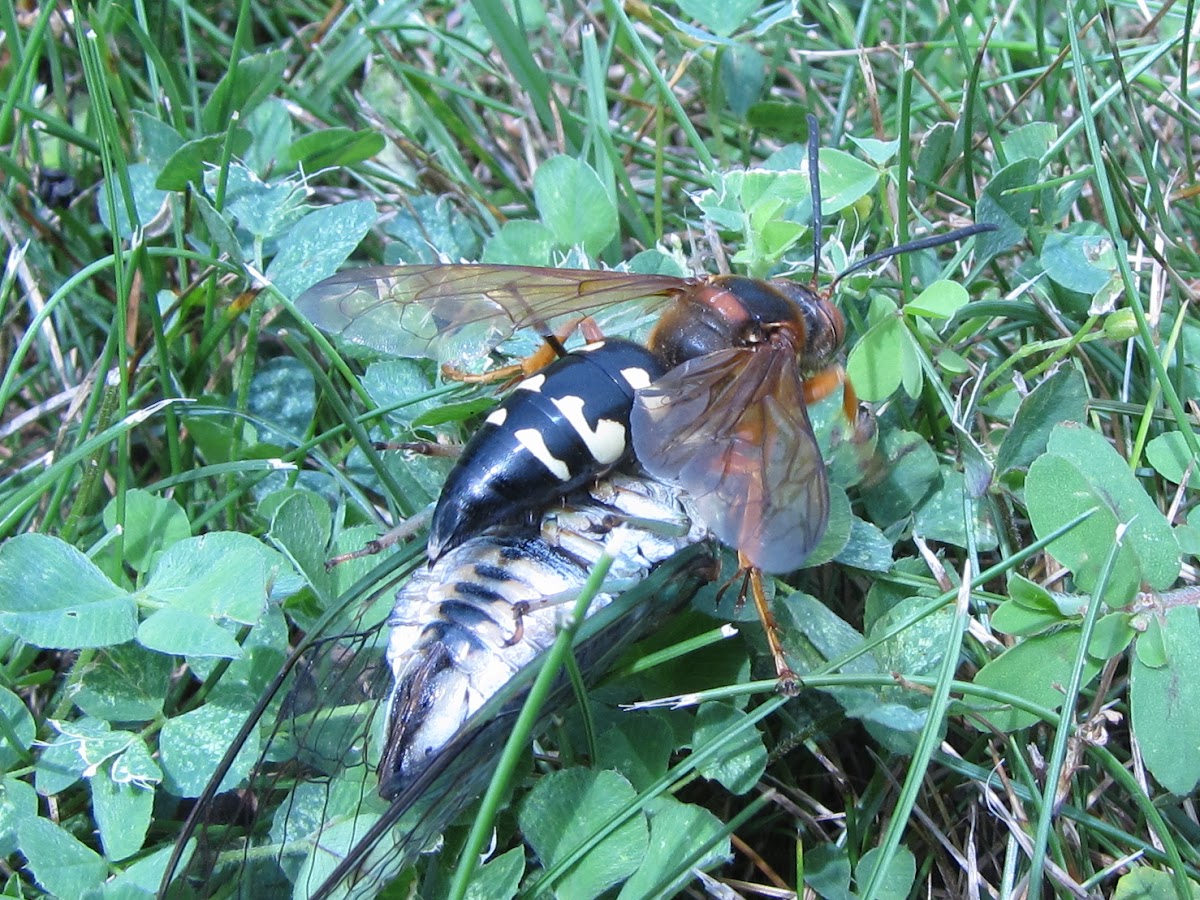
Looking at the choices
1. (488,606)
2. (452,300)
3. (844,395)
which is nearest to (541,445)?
(488,606)

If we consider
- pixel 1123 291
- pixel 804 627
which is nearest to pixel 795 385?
pixel 804 627

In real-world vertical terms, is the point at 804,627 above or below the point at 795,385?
below

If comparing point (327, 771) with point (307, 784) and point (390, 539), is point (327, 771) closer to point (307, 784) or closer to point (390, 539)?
point (307, 784)

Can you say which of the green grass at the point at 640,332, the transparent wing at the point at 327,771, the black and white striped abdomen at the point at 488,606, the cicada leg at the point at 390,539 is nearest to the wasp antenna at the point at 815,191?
the green grass at the point at 640,332

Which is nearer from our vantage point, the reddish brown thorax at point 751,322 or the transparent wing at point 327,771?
the transparent wing at point 327,771

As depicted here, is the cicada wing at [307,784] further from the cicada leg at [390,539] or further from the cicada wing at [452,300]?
the cicada wing at [452,300]

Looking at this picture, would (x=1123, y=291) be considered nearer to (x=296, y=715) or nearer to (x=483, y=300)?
(x=483, y=300)
